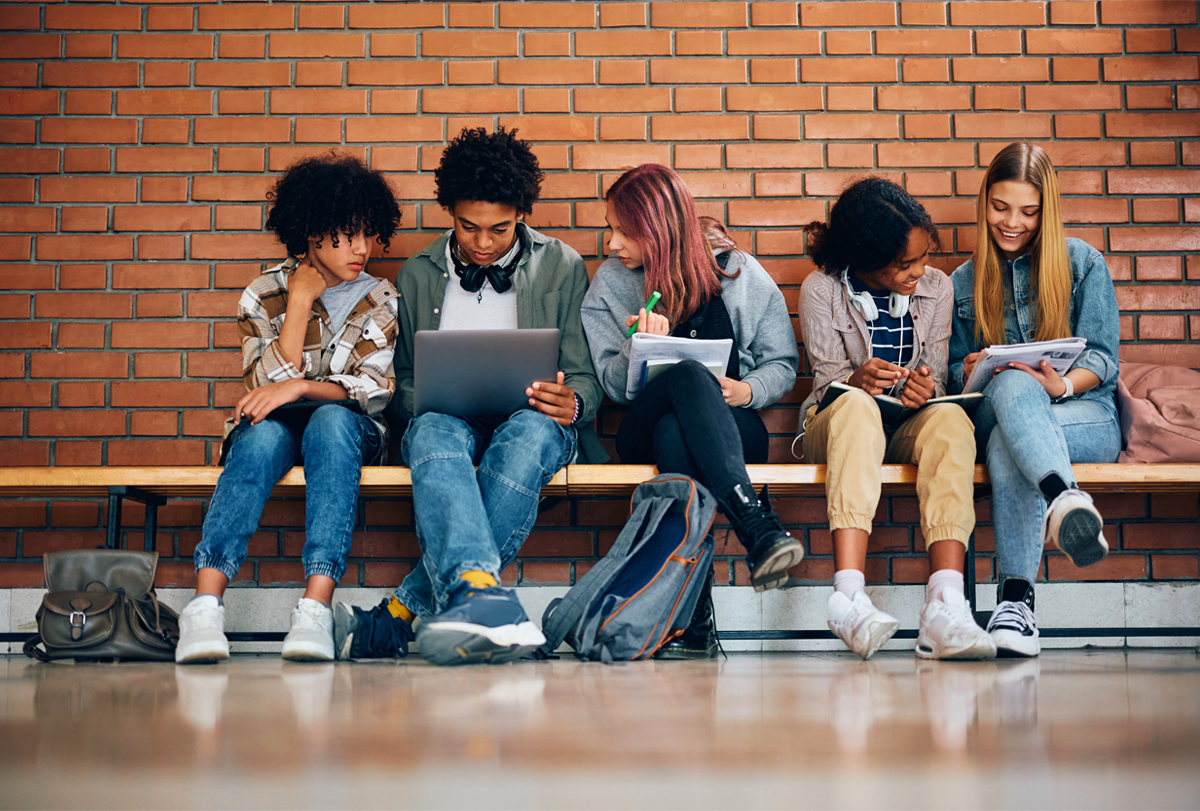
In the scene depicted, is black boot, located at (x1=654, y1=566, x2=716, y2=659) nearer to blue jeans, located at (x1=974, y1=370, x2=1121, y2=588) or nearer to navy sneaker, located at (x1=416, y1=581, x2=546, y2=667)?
navy sneaker, located at (x1=416, y1=581, x2=546, y2=667)

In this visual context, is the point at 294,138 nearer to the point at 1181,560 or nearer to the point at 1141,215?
the point at 1141,215

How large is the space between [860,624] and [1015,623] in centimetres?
38

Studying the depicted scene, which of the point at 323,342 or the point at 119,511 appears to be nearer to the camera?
the point at 119,511

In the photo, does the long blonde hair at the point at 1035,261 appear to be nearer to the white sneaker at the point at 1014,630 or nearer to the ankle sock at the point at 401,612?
the white sneaker at the point at 1014,630

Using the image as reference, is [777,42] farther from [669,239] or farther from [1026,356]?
[1026,356]

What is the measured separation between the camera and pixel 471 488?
6.79 ft

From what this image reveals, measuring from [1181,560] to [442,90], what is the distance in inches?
113

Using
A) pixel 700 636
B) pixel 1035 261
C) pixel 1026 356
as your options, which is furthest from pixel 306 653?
pixel 1035 261

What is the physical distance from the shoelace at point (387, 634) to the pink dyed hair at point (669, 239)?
1141mm

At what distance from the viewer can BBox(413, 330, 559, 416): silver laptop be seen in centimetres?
227

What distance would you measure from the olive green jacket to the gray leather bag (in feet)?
2.81

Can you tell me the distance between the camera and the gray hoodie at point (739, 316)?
2.71 metres

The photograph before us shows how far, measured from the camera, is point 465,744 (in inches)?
36.5

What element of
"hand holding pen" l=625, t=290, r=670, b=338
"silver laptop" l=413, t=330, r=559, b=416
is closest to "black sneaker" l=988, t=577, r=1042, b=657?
"hand holding pen" l=625, t=290, r=670, b=338
